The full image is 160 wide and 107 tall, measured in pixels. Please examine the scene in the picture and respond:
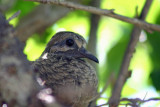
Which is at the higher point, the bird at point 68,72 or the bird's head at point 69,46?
the bird's head at point 69,46

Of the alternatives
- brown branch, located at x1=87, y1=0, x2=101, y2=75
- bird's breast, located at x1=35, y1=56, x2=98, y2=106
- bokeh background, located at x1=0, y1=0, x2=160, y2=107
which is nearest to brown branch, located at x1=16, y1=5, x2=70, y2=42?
bokeh background, located at x1=0, y1=0, x2=160, y2=107

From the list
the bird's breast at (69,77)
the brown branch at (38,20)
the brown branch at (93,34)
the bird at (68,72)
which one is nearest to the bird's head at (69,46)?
the bird at (68,72)

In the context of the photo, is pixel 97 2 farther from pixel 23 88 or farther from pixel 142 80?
pixel 23 88

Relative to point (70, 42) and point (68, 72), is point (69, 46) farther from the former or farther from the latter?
point (68, 72)

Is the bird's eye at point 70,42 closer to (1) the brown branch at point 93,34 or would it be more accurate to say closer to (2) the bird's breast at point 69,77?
(2) the bird's breast at point 69,77

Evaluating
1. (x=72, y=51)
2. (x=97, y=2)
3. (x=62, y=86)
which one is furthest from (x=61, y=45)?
(x=97, y=2)

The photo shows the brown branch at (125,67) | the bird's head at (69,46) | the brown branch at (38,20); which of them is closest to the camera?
the bird's head at (69,46)
